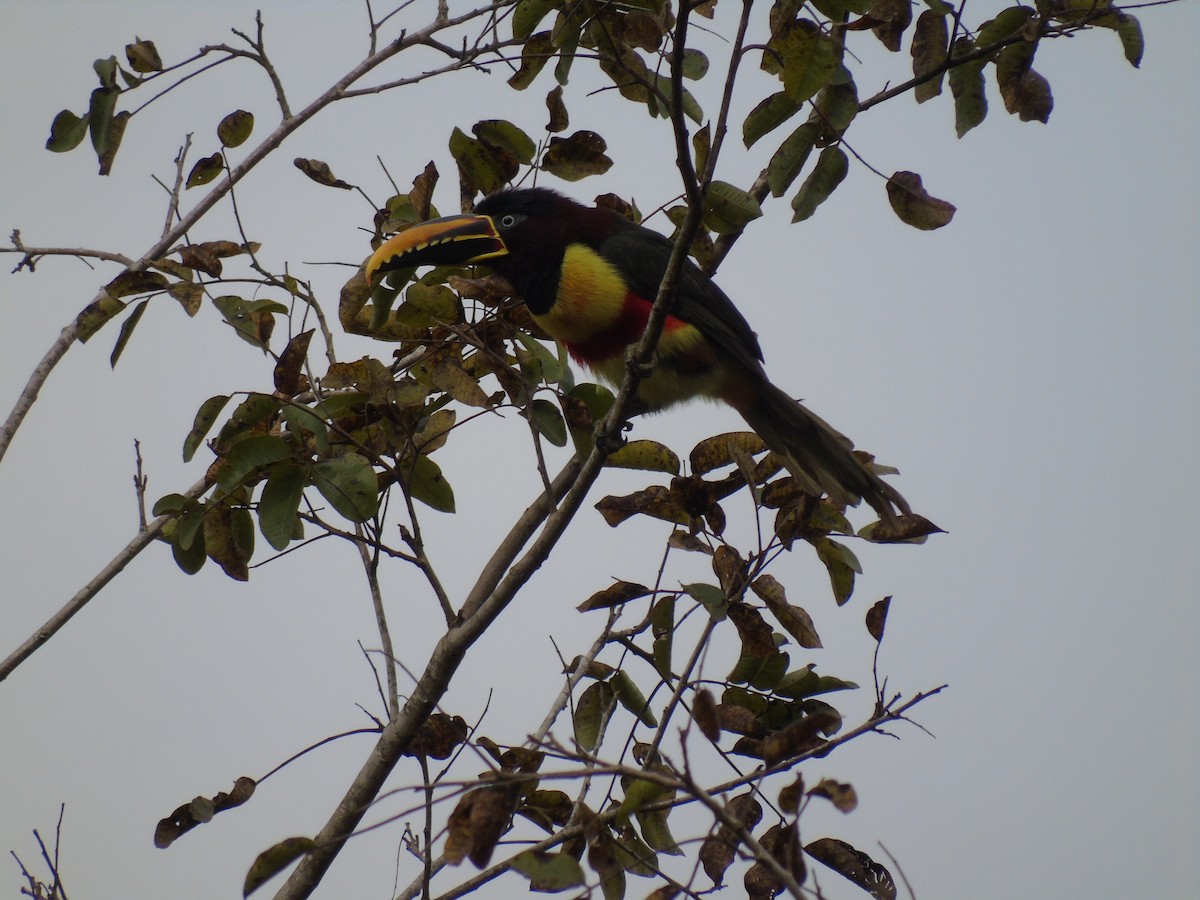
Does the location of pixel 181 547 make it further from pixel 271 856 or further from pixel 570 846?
pixel 570 846

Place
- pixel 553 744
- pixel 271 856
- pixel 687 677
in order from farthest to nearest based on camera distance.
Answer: pixel 687 677 < pixel 271 856 < pixel 553 744

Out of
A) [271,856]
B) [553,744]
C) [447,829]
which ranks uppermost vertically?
[553,744]

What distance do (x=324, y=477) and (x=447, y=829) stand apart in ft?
3.34

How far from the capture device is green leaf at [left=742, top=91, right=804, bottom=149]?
3045mm

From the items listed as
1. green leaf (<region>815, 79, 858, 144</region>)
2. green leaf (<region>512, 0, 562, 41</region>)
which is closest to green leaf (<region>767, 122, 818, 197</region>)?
green leaf (<region>815, 79, 858, 144</region>)

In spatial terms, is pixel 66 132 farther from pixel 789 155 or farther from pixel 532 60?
pixel 789 155

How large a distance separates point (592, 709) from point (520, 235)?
2175mm

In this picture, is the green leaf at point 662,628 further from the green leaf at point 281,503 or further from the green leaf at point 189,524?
the green leaf at point 189,524

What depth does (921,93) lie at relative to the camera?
3.53m

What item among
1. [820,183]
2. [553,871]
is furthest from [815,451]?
[553,871]

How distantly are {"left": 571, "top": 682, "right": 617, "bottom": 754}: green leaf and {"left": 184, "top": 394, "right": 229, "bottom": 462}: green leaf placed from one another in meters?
1.20

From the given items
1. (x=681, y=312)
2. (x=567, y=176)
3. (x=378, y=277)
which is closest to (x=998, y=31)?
(x=567, y=176)

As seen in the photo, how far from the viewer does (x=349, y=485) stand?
2746 mm

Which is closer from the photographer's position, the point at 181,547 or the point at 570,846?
the point at 570,846
